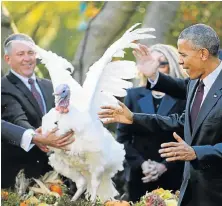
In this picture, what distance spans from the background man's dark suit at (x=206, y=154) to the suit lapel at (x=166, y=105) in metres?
1.92

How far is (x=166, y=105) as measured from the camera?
7227 mm

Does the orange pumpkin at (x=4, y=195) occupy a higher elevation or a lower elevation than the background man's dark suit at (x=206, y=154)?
lower

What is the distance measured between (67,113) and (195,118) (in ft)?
4.98

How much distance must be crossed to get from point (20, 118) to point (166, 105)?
1270 millimetres

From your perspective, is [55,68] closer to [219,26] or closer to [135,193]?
[135,193]

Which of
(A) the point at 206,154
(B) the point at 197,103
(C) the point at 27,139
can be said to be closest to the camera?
(A) the point at 206,154

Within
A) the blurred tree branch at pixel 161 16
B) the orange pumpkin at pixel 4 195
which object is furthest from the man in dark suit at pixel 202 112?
the blurred tree branch at pixel 161 16

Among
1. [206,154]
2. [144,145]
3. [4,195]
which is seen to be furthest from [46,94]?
[206,154]

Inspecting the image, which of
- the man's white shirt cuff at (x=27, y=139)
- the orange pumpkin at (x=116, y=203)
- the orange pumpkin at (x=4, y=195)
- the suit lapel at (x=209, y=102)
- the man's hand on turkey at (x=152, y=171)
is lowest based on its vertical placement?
the man's hand on turkey at (x=152, y=171)

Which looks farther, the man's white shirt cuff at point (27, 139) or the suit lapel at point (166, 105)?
the suit lapel at point (166, 105)

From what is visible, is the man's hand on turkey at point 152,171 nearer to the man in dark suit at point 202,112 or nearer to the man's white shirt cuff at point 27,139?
the man's white shirt cuff at point 27,139

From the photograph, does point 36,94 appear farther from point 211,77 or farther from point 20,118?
point 211,77

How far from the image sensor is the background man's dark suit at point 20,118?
23.3 feet

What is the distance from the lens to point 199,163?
191 inches
